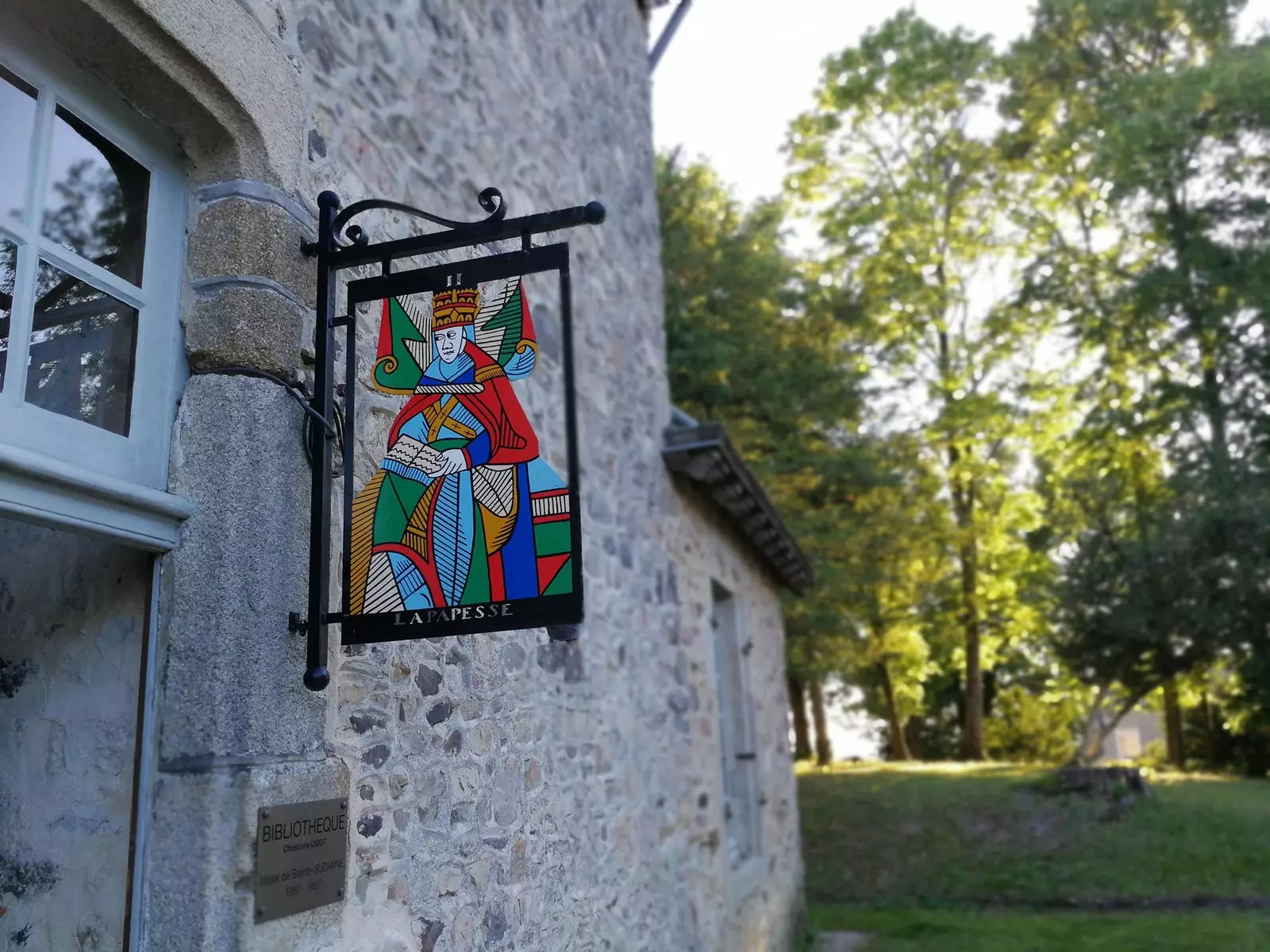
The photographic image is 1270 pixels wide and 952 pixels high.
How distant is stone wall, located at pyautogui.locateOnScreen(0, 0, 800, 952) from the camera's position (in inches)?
93.2

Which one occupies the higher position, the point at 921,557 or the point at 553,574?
the point at 921,557

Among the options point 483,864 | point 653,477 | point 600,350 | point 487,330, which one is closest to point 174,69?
point 487,330

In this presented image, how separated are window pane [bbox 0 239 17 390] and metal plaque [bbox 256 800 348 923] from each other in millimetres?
1073

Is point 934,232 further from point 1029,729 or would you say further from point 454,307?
point 454,307

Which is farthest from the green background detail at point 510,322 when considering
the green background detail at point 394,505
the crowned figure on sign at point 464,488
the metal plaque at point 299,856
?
the metal plaque at point 299,856

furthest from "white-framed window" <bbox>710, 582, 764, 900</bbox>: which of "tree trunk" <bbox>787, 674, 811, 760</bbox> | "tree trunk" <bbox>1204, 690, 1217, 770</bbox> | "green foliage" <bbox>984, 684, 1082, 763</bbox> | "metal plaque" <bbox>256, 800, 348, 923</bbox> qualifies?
"green foliage" <bbox>984, 684, 1082, 763</bbox>

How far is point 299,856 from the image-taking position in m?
2.44

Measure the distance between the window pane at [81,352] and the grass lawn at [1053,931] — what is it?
7905mm

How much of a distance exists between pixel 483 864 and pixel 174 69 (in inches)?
94.5

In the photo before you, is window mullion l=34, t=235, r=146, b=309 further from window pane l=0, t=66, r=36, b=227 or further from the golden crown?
the golden crown

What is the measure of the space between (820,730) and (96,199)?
17.0 m

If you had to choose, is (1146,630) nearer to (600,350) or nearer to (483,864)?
(600,350)

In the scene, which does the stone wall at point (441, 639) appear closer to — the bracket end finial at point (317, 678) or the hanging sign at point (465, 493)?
the bracket end finial at point (317, 678)

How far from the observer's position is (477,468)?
2.39 metres
